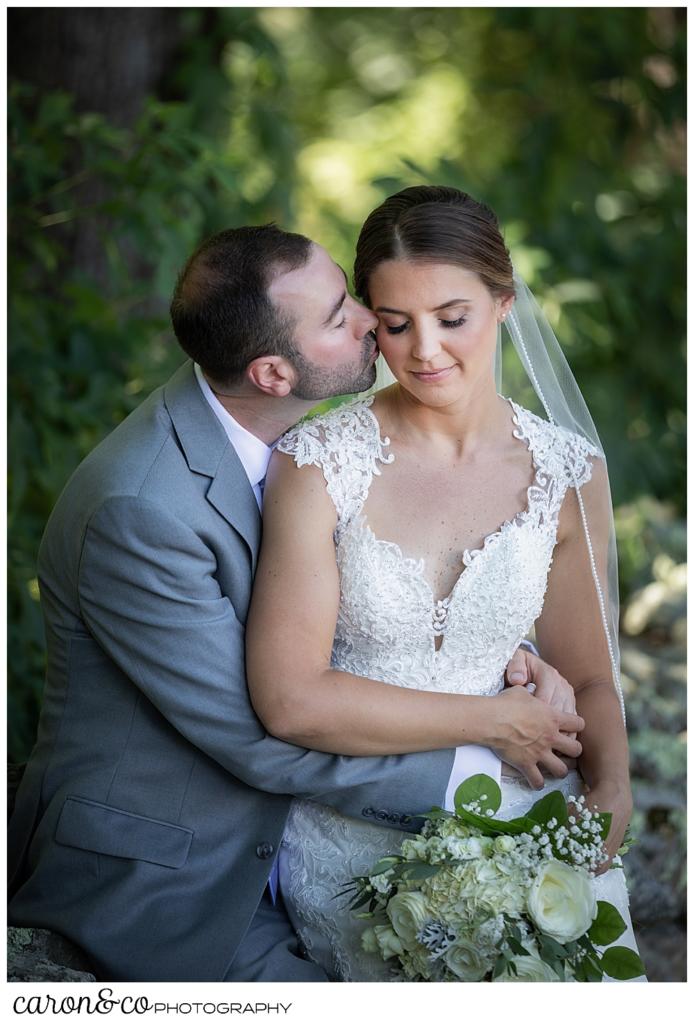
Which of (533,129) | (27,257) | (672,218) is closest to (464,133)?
(533,129)

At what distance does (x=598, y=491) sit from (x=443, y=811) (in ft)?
3.12

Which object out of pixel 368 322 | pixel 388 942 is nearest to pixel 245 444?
pixel 368 322

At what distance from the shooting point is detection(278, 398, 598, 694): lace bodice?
102 inches

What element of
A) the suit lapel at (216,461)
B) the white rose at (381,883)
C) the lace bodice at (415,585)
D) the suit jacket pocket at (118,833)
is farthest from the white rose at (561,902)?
the suit lapel at (216,461)

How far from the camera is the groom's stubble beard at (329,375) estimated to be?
2.68 m

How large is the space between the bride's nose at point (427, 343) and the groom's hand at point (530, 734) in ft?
2.72

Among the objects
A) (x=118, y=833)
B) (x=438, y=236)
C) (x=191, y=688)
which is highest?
(x=438, y=236)

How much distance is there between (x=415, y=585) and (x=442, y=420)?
0.44 m

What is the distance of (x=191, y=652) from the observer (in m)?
2.42

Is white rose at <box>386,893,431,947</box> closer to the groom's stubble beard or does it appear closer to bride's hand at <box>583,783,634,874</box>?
bride's hand at <box>583,783,634,874</box>

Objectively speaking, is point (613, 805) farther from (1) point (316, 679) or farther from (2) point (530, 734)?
(1) point (316, 679)

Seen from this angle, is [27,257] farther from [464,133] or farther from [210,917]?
[464,133]

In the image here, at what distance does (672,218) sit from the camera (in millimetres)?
6098

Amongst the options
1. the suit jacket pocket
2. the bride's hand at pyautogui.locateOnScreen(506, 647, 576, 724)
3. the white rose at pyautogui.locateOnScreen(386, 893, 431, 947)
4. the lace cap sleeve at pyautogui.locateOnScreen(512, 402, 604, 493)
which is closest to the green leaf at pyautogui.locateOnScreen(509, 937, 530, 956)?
Answer: the white rose at pyautogui.locateOnScreen(386, 893, 431, 947)
